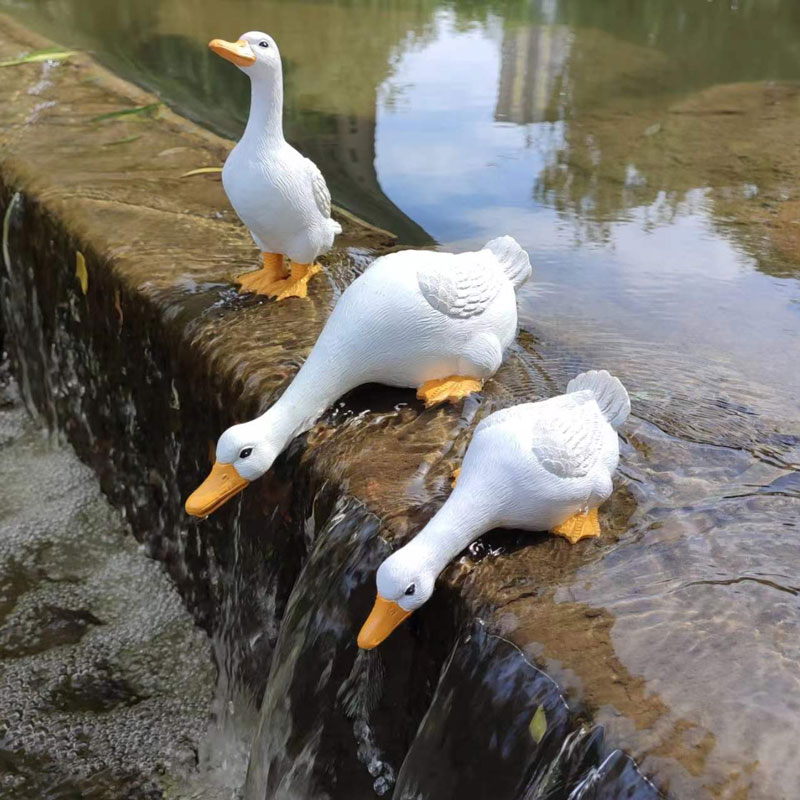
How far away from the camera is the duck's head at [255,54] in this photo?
6.32 feet

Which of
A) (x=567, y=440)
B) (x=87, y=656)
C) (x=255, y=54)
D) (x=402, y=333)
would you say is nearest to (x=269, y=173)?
(x=255, y=54)

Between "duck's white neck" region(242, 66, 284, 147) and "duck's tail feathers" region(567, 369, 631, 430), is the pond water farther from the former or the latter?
"duck's white neck" region(242, 66, 284, 147)

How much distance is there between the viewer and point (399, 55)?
19.2ft

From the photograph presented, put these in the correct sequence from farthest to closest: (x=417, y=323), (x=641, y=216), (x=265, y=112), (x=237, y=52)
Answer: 1. (x=641, y=216)
2. (x=265, y=112)
3. (x=237, y=52)
4. (x=417, y=323)

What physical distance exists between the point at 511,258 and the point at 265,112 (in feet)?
1.99

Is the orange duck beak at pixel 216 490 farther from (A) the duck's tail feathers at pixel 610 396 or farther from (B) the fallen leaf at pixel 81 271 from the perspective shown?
(B) the fallen leaf at pixel 81 271

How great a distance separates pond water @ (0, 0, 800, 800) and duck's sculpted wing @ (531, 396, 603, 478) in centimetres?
16

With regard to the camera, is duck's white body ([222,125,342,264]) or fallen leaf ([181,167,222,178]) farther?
fallen leaf ([181,167,222,178])

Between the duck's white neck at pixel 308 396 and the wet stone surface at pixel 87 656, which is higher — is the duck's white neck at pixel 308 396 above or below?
above

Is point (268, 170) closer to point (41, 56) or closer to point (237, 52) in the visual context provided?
point (237, 52)

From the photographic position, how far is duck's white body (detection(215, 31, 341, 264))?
200cm

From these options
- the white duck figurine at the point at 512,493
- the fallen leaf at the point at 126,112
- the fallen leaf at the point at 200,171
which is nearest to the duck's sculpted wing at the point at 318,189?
the white duck figurine at the point at 512,493

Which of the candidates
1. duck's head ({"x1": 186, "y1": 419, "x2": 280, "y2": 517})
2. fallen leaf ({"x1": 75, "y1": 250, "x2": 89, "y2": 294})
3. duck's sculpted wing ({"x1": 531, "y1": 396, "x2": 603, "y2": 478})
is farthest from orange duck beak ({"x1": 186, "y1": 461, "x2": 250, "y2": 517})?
fallen leaf ({"x1": 75, "y1": 250, "x2": 89, "y2": 294})

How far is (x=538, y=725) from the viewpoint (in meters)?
1.32
